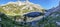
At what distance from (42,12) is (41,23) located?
192 mm

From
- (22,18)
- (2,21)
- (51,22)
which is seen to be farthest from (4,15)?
(51,22)

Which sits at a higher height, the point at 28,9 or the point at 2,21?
the point at 28,9

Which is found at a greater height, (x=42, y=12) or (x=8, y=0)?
(x=8, y=0)

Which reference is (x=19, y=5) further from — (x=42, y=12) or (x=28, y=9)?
(x=42, y=12)

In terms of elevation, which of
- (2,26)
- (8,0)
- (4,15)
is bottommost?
(2,26)

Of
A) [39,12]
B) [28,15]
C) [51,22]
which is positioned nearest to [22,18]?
[28,15]

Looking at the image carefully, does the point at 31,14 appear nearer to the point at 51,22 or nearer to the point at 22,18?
the point at 22,18

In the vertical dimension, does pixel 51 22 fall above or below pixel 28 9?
below

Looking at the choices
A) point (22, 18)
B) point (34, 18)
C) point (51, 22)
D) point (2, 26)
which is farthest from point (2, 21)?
point (51, 22)

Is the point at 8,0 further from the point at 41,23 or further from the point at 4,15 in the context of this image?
the point at 41,23

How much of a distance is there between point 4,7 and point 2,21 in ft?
0.81

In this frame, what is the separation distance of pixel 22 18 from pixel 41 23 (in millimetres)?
336

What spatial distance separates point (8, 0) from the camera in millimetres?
3045

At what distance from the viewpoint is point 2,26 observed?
2.99 metres
